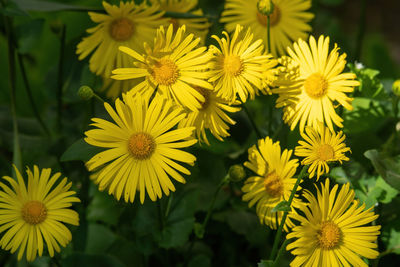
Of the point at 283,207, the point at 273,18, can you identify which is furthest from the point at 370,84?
the point at 283,207

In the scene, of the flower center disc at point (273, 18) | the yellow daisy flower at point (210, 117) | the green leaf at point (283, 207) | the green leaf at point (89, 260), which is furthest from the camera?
the flower center disc at point (273, 18)

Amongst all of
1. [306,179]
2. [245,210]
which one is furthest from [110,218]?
[306,179]

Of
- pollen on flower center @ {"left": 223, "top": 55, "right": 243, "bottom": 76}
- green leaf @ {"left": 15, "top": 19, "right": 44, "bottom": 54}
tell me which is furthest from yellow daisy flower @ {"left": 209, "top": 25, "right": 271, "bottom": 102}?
green leaf @ {"left": 15, "top": 19, "right": 44, "bottom": 54}

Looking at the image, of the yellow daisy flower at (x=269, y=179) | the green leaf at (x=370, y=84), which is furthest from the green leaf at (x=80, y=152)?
the green leaf at (x=370, y=84)

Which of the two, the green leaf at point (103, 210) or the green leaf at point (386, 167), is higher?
the green leaf at point (386, 167)

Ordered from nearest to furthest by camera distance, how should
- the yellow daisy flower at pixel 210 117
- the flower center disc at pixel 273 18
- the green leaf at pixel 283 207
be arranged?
the green leaf at pixel 283 207 → the yellow daisy flower at pixel 210 117 → the flower center disc at pixel 273 18

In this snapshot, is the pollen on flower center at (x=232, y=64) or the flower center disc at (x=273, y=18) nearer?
the pollen on flower center at (x=232, y=64)

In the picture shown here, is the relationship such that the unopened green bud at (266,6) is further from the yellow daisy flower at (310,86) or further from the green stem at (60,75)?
the green stem at (60,75)
